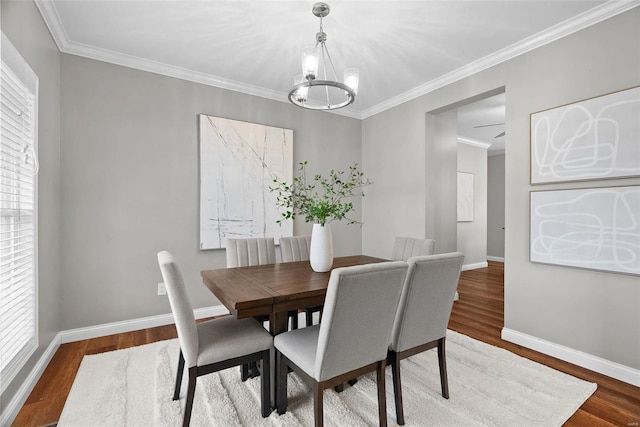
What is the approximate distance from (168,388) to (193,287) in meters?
1.43

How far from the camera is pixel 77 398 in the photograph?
1.88 meters

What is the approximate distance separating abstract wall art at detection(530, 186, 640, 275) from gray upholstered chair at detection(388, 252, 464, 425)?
129 cm

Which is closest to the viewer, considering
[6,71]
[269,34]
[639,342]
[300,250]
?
[6,71]

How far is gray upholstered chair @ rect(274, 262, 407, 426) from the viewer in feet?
4.39

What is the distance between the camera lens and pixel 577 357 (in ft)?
7.78

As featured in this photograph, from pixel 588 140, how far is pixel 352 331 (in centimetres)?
236

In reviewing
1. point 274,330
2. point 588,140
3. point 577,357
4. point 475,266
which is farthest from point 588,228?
point 475,266

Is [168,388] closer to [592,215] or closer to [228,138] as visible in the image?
[228,138]

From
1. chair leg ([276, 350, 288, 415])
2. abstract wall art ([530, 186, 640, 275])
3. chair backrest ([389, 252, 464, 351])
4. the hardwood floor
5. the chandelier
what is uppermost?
the chandelier

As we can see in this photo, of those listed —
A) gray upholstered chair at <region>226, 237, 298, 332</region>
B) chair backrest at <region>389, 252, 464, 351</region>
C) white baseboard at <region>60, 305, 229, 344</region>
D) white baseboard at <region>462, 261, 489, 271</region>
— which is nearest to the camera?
chair backrest at <region>389, 252, 464, 351</region>

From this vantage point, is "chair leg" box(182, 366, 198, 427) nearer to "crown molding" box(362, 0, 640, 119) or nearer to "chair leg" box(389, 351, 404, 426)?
"chair leg" box(389, 351, 404, 426)

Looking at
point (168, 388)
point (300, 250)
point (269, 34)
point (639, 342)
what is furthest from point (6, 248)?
point (639, 342)

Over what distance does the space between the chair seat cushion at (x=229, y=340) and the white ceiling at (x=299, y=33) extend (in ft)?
7.23

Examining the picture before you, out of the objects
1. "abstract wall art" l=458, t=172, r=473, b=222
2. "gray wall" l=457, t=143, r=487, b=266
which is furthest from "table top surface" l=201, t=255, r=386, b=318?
"gray wall" l=457, t=143, r=487, b=266
